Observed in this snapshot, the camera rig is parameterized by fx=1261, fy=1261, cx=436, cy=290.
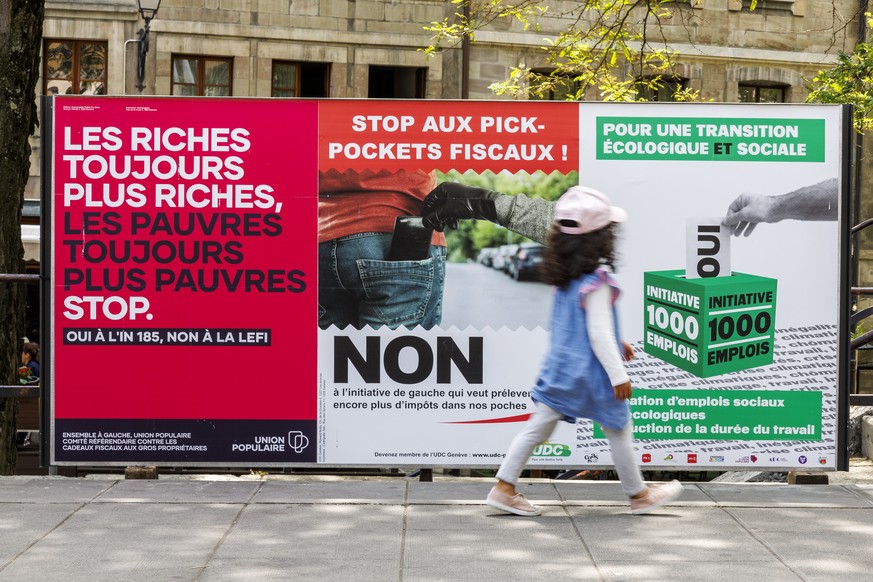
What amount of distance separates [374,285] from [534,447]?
146 centimetres

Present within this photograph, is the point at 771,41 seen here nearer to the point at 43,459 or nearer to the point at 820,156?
the point at 820,156

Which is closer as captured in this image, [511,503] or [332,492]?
[511,503]

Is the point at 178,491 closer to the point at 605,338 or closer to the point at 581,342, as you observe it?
the point at 581,342

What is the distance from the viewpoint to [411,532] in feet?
20.3

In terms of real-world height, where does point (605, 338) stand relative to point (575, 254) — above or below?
below

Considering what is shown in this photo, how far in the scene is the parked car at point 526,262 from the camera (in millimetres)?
7207

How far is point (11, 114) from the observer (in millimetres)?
9375

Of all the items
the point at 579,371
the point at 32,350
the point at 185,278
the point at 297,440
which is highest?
the point at 185,278

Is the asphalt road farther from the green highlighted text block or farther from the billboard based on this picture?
the green highlighted text block

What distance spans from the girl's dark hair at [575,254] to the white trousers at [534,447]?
677 millimetres

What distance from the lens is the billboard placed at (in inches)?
285

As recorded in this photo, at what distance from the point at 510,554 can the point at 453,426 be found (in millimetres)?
1695

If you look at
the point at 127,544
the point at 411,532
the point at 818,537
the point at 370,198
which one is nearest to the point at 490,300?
the point at 370,198

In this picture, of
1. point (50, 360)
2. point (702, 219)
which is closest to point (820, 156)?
point (702, 219)
